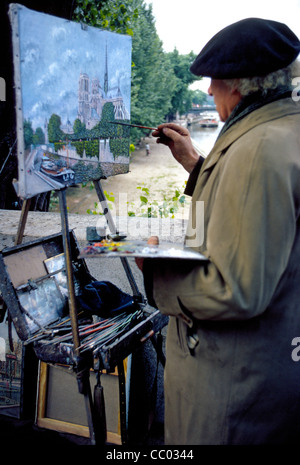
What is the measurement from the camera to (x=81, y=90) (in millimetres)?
1726

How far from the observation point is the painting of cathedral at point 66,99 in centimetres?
142

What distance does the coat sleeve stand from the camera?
0.97 m

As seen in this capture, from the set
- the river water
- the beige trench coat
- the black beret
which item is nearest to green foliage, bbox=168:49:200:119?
the river water

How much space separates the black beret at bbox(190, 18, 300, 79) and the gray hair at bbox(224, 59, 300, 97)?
2cm

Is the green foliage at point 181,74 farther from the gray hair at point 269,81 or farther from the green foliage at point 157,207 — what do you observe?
the gray hair at point 269,81

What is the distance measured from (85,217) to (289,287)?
2361 millimetres

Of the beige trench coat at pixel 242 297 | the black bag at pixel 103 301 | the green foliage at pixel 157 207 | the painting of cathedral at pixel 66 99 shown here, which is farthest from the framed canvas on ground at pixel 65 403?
the green foliage at pixel 157 207

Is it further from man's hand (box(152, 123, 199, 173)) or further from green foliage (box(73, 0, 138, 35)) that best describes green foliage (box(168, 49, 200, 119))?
man's hand (box(152, 123, 199, 173))

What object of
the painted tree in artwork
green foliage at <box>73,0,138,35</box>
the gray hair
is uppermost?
green foliage at <box>73,0,138,35</box>

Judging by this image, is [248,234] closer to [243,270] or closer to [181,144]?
[243,270]

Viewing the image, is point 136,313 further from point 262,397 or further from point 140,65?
point 140,65

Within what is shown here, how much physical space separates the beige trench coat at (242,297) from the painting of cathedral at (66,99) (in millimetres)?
702

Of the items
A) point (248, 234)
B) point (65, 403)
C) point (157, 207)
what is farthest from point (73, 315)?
point (157, 207)

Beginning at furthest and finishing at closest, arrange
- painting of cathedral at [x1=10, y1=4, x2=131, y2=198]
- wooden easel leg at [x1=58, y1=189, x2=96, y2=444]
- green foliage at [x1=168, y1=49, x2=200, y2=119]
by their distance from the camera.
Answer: green foliage at [x1=168, y1=49, x2=200, y2=119]
wooden easel leg at [x1=58, y1=189, x2=96, y2=444]
painting of cathedral at [x1=10, y1=4, x2=131, y2=198]
